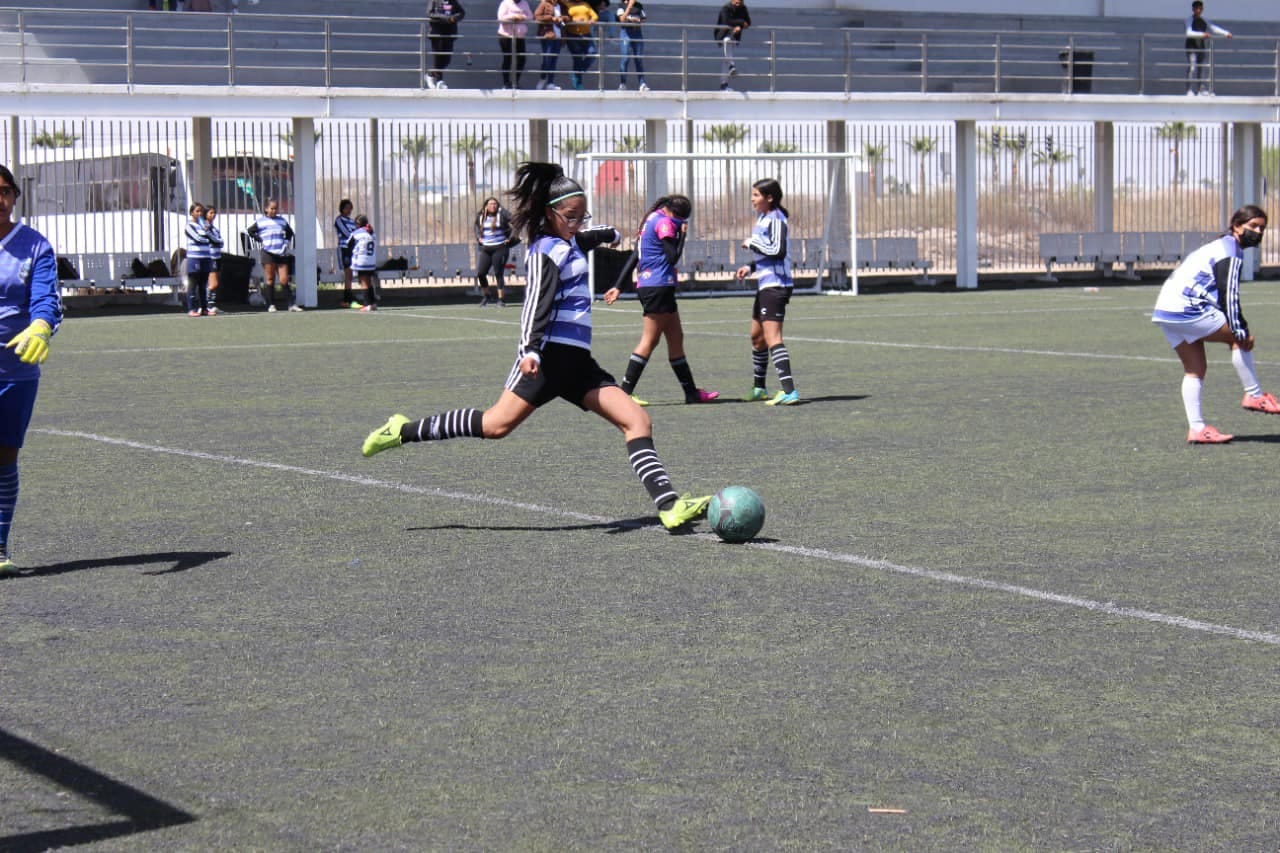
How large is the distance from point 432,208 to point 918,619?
113 ft

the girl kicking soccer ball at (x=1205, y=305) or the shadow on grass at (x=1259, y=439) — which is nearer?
the girl kicking soccer ball at (x=1205, y=305)

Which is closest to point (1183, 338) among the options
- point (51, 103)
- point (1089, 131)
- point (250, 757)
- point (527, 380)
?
point (527, 380)

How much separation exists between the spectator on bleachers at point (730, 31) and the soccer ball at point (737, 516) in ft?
90.6

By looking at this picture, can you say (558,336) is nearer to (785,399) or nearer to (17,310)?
(17,310)

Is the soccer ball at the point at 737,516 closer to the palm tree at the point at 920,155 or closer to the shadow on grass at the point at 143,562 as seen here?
the shadow on grass at the point at 143,562

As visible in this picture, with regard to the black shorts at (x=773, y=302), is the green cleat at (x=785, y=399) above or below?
below

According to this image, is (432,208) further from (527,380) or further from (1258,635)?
(1258,635)

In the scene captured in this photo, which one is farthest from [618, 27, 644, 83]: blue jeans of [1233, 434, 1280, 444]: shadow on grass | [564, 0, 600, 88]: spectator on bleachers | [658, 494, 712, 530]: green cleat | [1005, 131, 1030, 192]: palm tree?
[658, 494, 712, 530]: green cleat

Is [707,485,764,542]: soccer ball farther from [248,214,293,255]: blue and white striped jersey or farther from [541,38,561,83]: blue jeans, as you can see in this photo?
[541,38,561,83]: blue jeans

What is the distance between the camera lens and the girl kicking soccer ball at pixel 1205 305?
38.7 ft

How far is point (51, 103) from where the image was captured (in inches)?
1156

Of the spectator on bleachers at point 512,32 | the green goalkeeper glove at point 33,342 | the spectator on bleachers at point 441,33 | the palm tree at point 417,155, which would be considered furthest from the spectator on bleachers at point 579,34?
the green goalkeeper glove at point 33,342

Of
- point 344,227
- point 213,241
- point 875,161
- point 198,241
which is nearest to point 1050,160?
point 875,161

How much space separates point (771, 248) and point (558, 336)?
6.24 m
